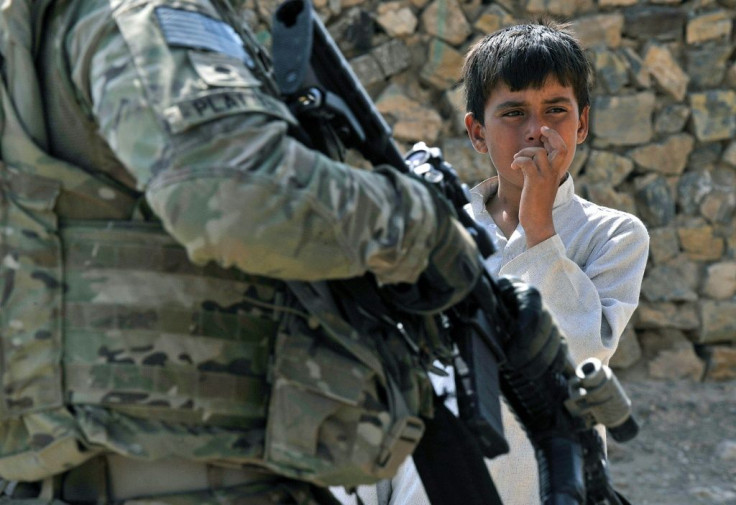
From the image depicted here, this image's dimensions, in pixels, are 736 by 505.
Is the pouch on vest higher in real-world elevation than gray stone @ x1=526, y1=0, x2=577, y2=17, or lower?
higher

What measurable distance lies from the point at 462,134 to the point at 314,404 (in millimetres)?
4036

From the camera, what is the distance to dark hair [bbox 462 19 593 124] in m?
2.68

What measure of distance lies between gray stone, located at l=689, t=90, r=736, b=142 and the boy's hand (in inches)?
126

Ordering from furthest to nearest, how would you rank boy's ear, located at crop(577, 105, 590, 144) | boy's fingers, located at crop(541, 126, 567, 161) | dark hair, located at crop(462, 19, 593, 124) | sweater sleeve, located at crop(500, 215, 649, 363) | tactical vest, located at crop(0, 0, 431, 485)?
boy's ear, located at crop(577, 105, 590, 144), dark hair, located at crop(462, 19, 593, 124), boy's fingers, located at crop(541, 126, 567, 161), sweater sleeve, located at crop(500, 215, 649, 363), tactical vest, located at crop(0, 0, 431, 485)

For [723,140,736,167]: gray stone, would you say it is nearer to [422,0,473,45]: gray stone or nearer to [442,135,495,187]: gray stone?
[442,135,495,187]: gray stone

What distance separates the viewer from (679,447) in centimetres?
504

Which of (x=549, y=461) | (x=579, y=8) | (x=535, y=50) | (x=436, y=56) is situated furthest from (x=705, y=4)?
(x=549, y=461)

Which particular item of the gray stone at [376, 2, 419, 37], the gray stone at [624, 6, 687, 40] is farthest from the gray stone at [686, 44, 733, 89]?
the gray stone at [376, 2, 419, 37]

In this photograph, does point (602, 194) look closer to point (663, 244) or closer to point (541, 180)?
point (663, 244)

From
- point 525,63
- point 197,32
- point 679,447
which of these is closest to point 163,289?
point 197,32

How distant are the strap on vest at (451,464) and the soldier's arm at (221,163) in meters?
→ 0.46

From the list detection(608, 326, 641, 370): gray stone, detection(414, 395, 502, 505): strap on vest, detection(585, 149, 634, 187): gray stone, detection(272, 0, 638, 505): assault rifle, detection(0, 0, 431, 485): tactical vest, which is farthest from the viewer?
detection(585, 149, 634, 187): gray stone

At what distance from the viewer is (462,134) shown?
18.1ft

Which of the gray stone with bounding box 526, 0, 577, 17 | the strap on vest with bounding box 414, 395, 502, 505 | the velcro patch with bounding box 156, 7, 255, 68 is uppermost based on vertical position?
the velcro patch with bounding box 156, 7, 255, 68
